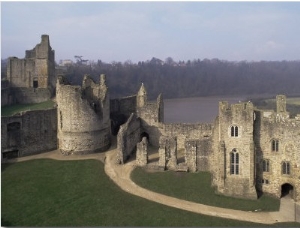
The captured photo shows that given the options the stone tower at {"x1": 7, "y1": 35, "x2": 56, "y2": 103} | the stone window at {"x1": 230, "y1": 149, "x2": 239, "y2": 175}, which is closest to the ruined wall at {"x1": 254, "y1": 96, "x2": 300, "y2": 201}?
the stone window at {"x1": 230, "y1": 149, "x2": 239, "y2": 175}

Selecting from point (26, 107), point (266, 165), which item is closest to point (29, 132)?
point (26, 107)

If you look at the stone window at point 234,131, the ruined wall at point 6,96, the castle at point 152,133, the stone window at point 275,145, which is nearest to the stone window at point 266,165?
the castle at point 152,133

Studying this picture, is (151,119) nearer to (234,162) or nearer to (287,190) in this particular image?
(234,162)

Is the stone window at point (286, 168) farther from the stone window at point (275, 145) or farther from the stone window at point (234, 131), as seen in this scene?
the stone window at point (234, 131)

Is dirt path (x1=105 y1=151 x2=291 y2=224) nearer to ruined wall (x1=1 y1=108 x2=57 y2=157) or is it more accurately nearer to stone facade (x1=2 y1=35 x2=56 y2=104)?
ruined wall (x1=1 y1=108 x2=57 y2=157)

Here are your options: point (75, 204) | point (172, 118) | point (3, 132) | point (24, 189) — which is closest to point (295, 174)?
point (75, 204)

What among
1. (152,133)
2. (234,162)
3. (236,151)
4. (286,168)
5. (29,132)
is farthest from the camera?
(152,133)
